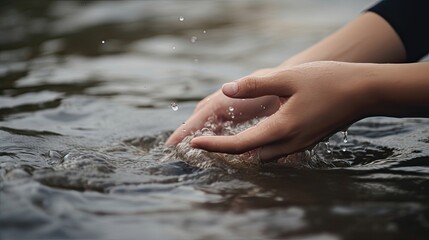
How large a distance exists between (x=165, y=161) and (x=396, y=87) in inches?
39.6

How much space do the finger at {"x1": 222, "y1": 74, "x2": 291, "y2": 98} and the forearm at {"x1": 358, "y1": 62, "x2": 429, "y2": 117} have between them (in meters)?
0.30

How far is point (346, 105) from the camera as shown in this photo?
7.53ft

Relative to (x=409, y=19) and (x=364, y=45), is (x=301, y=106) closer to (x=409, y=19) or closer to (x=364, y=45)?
(x=364, y=45)

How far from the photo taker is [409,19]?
311 cm

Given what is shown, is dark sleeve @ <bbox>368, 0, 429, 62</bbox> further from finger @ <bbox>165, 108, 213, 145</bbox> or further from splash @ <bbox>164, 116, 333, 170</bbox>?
finger @ <bbox>165, 108, 213, 145</bbox>

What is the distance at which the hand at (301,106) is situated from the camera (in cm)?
228

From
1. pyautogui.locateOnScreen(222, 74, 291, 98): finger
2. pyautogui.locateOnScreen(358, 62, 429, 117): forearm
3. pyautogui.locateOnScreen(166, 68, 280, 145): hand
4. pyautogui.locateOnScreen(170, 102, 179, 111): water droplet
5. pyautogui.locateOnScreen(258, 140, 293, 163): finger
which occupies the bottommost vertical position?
pyautogui.locateOnScreen(258, 140, 293, 163): finger

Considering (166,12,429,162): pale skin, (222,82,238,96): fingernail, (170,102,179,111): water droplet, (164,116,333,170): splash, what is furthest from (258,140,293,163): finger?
(170,102,179,111): water droplet

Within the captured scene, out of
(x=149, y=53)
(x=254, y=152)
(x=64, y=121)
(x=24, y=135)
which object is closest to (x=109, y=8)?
(x=149, y=53)

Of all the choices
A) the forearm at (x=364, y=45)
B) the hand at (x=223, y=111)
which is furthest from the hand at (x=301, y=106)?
the forearm at (x=364, y=45)

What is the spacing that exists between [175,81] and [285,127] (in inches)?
96.5

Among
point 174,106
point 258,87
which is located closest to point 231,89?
point 258,87

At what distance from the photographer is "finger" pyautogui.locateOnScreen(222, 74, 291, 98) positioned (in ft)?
7.64

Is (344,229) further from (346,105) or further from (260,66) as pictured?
(260,66)
